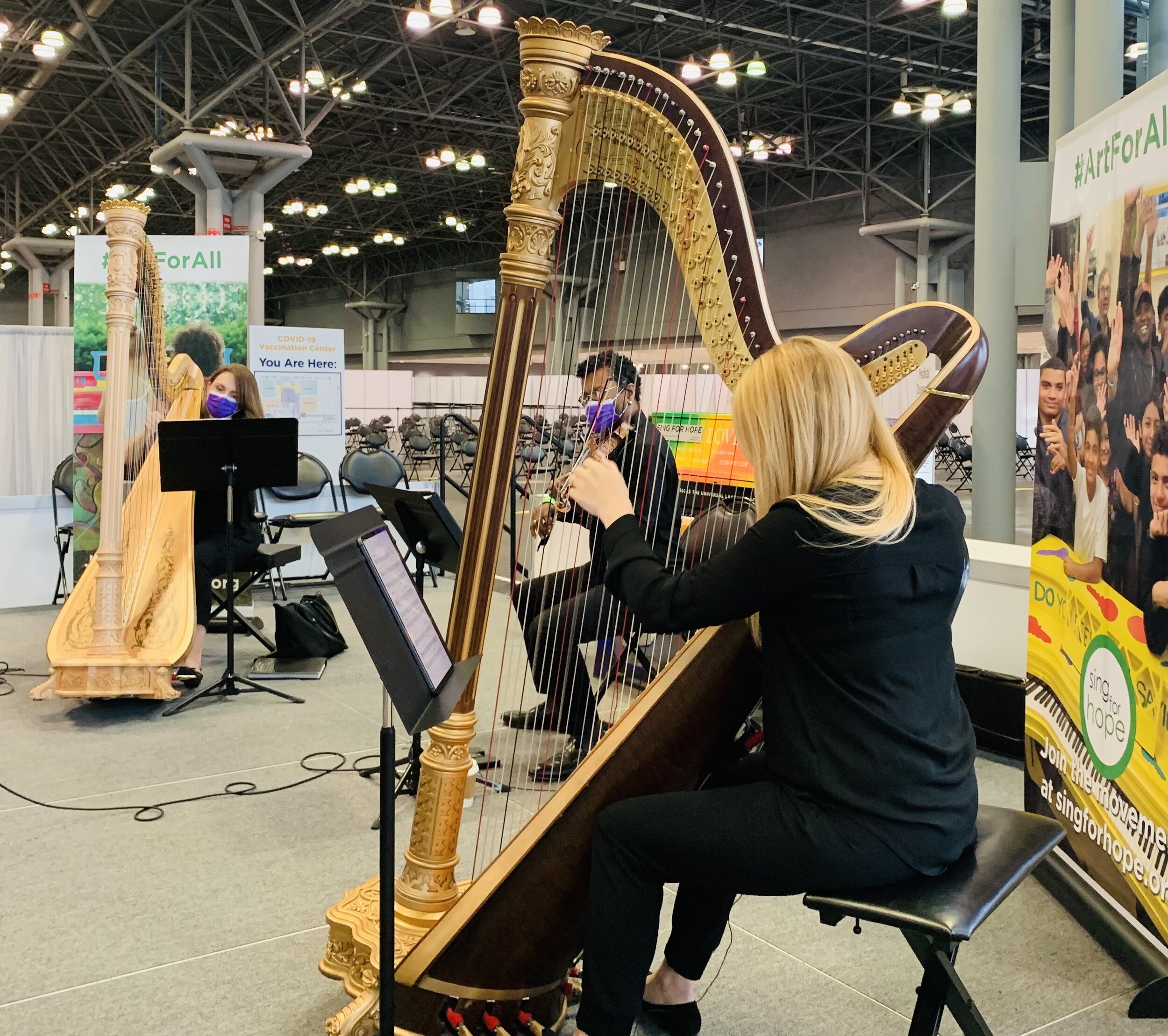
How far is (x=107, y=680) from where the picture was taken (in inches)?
156

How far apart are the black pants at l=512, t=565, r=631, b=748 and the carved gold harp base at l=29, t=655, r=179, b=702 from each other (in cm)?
140

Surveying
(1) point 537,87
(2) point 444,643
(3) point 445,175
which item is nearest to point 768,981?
(2) point 444,643

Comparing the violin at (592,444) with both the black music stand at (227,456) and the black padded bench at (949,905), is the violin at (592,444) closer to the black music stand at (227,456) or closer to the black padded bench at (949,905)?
the black padded bench at (949,905)

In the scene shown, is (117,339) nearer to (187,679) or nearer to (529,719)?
(187,679)

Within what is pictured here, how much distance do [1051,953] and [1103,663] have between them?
0.61m

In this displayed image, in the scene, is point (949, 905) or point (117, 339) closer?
point (949, 905)

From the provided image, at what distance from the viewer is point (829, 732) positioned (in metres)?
1.54

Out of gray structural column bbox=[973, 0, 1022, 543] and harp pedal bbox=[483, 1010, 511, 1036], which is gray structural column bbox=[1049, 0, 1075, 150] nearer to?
gray structural column bbox=[973, 0, 1022, 543]

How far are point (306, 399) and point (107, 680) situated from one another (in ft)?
10.5

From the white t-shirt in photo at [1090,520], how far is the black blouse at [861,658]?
85cm

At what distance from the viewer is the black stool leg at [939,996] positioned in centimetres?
156

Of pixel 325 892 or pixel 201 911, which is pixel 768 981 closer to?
pixel 325 892

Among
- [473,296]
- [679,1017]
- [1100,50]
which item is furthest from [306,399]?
[473,296]

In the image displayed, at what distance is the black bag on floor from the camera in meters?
4.88
